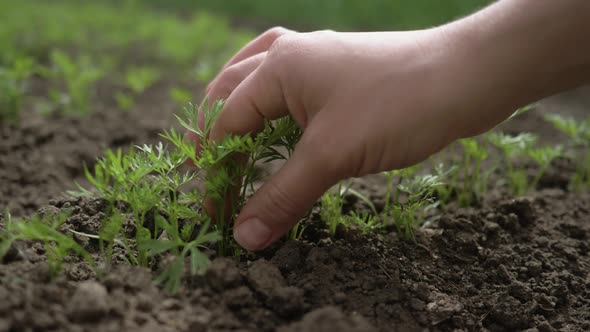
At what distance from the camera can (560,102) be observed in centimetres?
468

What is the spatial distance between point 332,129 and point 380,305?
1.84 feet

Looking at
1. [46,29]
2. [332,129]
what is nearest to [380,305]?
[332,129]

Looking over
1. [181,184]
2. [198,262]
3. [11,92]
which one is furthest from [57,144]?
[198,262]

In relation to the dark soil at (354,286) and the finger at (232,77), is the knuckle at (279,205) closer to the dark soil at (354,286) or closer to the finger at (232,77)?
the dark soil at (354,286)

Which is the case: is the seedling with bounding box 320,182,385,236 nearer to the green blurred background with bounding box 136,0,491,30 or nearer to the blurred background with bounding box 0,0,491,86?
the blurred background with bounding box 0,0,491,86

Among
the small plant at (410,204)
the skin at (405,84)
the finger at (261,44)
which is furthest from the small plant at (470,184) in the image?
the finger at (261,44)

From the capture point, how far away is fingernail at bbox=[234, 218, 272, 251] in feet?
5.46

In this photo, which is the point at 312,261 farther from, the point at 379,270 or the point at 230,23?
the point at 230,23

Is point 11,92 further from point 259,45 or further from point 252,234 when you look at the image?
point 252,234

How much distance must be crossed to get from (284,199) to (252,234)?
17 cm

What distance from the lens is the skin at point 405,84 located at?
1531 mm

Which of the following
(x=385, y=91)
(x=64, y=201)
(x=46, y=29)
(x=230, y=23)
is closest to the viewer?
(x=385, y=91)

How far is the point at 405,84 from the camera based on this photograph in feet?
5.05

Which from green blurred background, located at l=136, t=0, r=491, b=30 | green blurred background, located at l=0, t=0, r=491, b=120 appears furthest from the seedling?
green blurred background, located at l=136, t=0, r=491, b=30
